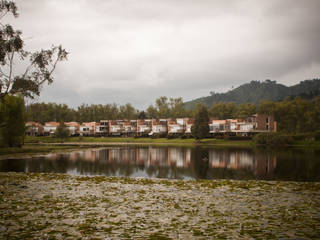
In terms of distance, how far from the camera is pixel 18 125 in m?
49.5

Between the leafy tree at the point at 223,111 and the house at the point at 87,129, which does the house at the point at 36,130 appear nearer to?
the house at the point at 87,129

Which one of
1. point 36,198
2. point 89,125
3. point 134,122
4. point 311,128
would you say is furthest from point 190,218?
point 89,125

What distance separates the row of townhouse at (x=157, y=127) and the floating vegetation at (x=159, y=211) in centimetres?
9428

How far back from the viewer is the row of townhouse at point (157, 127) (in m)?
108

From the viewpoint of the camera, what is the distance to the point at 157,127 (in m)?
137

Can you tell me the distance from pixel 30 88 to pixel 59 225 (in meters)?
16.9

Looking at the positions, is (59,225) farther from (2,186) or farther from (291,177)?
(291,177)

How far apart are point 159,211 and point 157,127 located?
126 m

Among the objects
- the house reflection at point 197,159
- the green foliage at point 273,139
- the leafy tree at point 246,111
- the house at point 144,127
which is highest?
the leafy tree at point 246,111

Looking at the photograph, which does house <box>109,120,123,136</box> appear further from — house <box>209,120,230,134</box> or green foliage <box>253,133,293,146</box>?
green foliage <box>253,133,293,146</box>

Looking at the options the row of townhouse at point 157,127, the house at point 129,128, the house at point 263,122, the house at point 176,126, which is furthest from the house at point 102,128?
the house at point 263,122

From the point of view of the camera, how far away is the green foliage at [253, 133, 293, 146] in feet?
229

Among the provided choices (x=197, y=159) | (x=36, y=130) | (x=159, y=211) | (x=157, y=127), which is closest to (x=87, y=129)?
(x=36, y=130)

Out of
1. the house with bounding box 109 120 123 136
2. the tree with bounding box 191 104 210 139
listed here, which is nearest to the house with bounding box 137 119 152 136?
the house with bounding box 109 120 123 136
